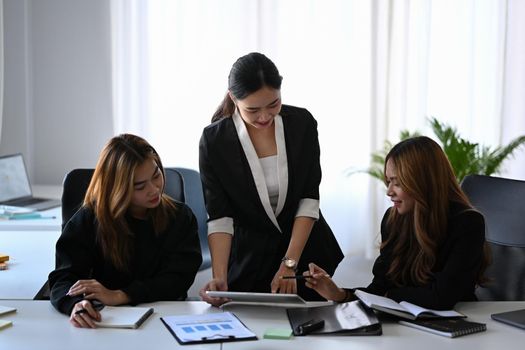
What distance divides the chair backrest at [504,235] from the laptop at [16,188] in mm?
2102

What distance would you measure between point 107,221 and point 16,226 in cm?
108

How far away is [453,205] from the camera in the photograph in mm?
2391

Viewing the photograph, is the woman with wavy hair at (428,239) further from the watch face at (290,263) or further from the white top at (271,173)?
the white top at (271,173)

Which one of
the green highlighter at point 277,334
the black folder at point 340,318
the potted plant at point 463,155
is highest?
the potted plant at point 463,155

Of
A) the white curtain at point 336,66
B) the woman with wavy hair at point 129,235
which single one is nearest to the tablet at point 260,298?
the woman with wavy hair at point 129,235

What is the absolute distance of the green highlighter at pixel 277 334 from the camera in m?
2.03

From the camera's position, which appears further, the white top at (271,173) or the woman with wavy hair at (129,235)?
the white top at (271,173)

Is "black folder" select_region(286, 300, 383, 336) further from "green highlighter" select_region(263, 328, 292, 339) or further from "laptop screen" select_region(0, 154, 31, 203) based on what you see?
"laptop screen" select_region(0, 154, 31, 203)

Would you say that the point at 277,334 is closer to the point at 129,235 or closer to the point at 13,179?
the point at 129,235

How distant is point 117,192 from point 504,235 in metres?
1.28

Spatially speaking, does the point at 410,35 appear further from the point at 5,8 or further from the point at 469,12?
the point at 5,8

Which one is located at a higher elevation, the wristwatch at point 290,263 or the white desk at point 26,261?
the wristwatch at point 290,263

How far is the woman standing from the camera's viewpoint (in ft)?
8.69

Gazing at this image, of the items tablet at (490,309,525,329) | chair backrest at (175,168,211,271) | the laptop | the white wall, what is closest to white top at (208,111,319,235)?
tablet at (490,309,525,329)
